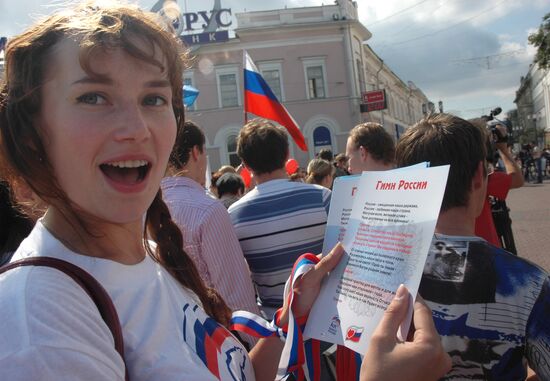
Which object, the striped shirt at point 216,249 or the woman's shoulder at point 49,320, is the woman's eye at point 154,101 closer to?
the woman's shoulder at point 49,320

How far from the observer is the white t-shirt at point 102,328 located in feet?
2.60

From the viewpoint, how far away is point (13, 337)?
779 mm

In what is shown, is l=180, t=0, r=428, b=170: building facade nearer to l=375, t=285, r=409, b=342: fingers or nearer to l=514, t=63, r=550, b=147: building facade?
l=514, t=63, r=550, b=147: building facade

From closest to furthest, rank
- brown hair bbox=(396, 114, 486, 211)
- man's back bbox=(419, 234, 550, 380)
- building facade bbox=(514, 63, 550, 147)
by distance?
man's back bbox=(419, 234, 550, 380)
brown hair bbox=(396, 114, 486, 211)
building facade bbox=(514, 63, 550, 147)

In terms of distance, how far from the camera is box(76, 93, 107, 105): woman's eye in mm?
1041

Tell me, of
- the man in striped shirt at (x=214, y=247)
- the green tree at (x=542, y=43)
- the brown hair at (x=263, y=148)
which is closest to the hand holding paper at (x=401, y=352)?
the man in striped shirt at (x=214, y=247)

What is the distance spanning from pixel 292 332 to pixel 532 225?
1124cm

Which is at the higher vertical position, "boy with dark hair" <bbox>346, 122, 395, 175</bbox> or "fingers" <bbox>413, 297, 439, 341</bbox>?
"boy with dark hair" <bbox>346, 122, 395, 175</bbox>

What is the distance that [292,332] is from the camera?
1404 millimetres

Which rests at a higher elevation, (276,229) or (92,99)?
(92,99)

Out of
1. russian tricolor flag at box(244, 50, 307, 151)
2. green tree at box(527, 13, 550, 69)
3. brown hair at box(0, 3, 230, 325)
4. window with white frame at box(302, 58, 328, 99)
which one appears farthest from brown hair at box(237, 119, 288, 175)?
window with white frame at box(302, 58, 328, 99)

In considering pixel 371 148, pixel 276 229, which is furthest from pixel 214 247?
pixel 371 148

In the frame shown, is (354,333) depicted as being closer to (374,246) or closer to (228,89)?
(374,246)

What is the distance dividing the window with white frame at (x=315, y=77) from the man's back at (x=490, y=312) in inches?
1153
